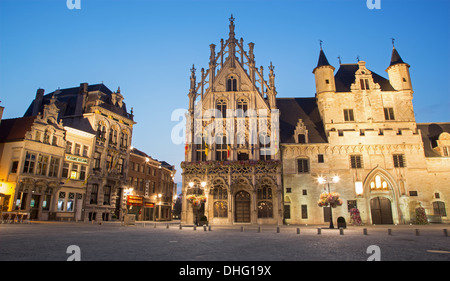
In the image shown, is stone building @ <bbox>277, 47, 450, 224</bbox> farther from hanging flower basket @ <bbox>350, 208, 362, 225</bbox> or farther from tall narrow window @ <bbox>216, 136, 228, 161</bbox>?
tall narrow window @ <bbox>216, 136, 228, 161</bbox>

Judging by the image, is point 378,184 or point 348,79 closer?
point 378,184

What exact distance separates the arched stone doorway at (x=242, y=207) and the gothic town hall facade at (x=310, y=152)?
113mm

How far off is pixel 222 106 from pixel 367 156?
18.6m

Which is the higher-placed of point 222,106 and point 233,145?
point 222,106

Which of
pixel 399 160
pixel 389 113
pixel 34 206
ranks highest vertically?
pixel 389 113

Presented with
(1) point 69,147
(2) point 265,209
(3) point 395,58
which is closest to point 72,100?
(1) point 69,147

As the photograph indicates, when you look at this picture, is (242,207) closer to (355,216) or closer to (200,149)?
(200,149)

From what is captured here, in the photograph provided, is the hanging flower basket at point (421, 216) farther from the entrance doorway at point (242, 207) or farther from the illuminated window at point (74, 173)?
the illuminated window at point (74, 173)

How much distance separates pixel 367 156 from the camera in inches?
1383

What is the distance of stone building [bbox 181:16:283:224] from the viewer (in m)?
33.4

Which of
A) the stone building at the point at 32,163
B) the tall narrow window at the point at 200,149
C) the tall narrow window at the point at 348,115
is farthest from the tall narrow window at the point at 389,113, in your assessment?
the stone building at the point at 32,163

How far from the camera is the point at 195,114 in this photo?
121 ft
